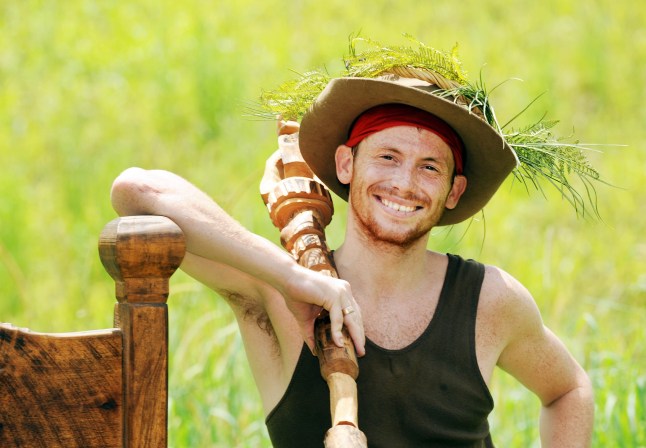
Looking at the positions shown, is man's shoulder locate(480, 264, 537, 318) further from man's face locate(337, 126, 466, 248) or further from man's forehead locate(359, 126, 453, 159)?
man's forehead locate(359, 126, 453, 159)

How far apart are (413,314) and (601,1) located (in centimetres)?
645

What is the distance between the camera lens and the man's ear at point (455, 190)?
Answer: 274 centimetres

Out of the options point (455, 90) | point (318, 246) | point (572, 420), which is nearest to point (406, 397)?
point (318, 246)

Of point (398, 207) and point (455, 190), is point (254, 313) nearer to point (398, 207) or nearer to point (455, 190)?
point (398, 207)

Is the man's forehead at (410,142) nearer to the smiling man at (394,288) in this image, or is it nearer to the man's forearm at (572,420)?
the smiling man at (394,288)

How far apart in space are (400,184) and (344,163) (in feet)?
0.84

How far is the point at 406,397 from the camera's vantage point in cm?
249

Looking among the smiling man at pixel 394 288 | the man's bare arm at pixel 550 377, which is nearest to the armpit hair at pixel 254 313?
the smiling man at pixel 394 288

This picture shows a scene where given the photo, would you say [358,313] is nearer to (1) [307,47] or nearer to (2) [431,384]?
(2) [431,384]

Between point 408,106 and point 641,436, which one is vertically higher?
point 408,106

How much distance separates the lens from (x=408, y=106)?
2596mm

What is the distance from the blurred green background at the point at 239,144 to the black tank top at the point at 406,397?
1.55 meters

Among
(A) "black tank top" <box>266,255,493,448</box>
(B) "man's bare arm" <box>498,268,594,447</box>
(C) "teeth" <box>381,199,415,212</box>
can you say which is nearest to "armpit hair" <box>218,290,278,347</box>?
(A) "black tank top" <box>266,255,493,448</box>

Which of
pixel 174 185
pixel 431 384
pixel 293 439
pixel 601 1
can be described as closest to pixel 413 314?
pixel 431 384
